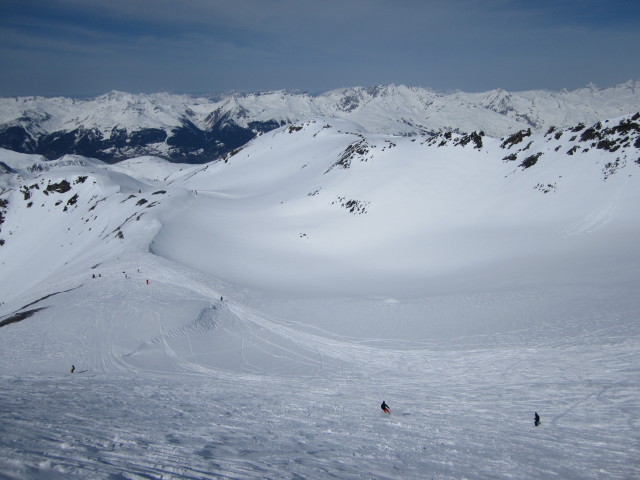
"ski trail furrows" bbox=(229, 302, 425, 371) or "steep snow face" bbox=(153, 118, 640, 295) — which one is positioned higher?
"steep snow face" bbox=(153, 118, 640, 295)

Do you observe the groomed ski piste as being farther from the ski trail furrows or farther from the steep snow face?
the steep snow face

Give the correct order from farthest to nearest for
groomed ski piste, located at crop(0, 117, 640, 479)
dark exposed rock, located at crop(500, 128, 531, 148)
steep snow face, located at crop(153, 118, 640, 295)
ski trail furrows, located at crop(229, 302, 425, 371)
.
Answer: dark exposed rock, located at crop(500, 128, 531, 148), steep snow face, located at crop(153, 118, 640, 295), ski trail furrows, located at crop(229, 302, 425, 371), groomed ski piste, located at crop(0, 117, 640, 479)

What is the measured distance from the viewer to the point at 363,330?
3064cm

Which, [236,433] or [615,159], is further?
[615,159]

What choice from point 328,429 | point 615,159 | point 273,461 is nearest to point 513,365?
point 328,429

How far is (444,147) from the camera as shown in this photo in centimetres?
6900

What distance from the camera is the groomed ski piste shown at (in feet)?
41.3

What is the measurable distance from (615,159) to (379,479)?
2063 inches

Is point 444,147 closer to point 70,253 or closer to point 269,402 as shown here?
point 269,402

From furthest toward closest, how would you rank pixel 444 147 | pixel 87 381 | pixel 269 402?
pixel 444 147 → pixel 87 381 → pixel 269 402

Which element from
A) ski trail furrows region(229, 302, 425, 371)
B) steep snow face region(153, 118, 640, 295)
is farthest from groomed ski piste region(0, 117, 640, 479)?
steep snow face region(153, 118, 640, 295)

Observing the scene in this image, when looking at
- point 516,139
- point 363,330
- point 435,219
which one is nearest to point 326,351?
point 363,330

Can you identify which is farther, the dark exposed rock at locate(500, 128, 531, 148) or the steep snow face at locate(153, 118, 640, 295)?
the dark exposed rock at locate(500, 128, 531, 148)

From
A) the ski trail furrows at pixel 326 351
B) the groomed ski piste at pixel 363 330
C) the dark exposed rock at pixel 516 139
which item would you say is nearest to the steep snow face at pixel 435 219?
the dark exposed rock at pixel 516 139
